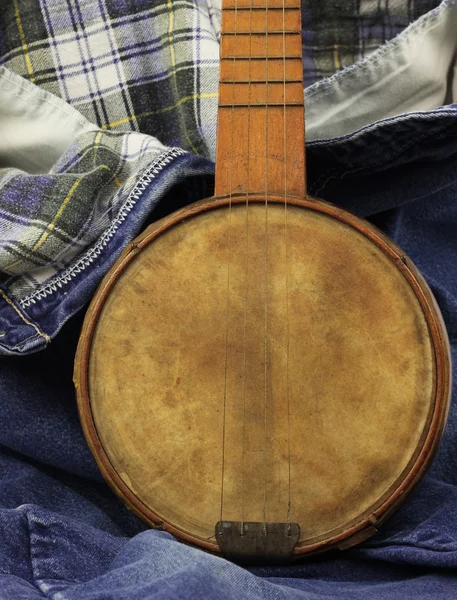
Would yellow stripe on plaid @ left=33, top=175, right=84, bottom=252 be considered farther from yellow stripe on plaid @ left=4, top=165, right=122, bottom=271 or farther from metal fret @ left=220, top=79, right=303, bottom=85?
metal fret @ left=220, top=79, right=303, bottom=85

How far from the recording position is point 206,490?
79cm

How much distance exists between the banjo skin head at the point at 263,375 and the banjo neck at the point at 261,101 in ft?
0.10

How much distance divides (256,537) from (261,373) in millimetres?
167

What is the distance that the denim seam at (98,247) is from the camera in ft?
3.03

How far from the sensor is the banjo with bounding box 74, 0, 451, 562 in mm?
782

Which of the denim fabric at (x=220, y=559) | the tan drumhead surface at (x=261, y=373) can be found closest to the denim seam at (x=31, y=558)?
the denim fabric at (x=220, y=559)

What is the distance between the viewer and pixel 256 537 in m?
0.78

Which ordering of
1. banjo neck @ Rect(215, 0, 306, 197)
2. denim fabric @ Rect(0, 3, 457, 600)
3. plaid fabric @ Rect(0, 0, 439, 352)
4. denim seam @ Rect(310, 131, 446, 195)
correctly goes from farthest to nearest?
plaid fabric @ Rect(0, 0, 439, 352) < denim seam @ Rect(310, 131, 446, 195) < banjo neck @ Rect(215, 0, 306, 197) < denim fabric @ Rect(0, 3, 457, 600)

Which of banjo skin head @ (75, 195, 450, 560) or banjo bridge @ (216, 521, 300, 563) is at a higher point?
banjo skin head @ (75, 195, 450, 560)

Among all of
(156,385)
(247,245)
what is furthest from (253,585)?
(247,245)

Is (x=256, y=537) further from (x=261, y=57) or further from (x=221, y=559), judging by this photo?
(x=261, y=57)

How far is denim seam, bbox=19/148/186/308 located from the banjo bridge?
0.35m

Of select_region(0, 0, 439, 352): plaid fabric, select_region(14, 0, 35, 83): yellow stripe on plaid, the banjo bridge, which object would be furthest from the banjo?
select_region(14, 0, 35, 83): yellow stripe on plaid

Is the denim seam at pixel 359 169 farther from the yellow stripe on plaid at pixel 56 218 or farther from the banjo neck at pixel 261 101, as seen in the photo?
the yellow stripe on plaid at pixel 56 218
